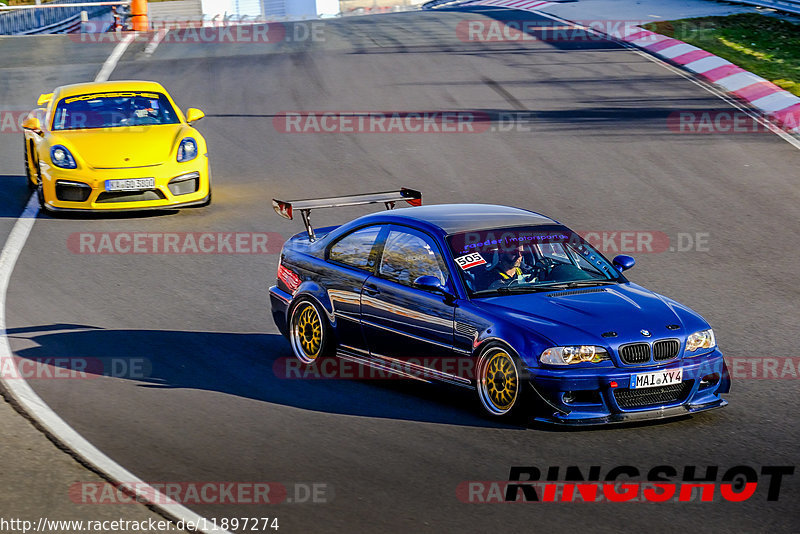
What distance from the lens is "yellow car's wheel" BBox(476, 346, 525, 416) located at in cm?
755

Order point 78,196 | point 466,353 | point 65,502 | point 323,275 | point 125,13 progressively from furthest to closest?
point 125,13 → point 78,196 → point 323,275 → point 466,353 → point 65,502

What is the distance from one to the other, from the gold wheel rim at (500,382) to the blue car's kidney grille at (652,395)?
69 cm

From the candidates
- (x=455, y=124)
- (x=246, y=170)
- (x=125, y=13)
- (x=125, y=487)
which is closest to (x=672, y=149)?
(x=455, y=124)

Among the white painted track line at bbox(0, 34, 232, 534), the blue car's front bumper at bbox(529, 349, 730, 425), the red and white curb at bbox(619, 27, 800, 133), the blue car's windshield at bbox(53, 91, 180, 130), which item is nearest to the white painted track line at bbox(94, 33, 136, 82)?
the blue car's windshield at bbox(53, 91, 180, 130)

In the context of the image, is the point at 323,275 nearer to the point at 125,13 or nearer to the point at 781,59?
the point at 781,59

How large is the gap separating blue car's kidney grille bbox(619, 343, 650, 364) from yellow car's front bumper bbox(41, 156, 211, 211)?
864 cm

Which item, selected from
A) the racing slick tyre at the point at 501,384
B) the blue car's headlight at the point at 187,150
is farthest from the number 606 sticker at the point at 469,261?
the blue car's headlight at the point at 187,150

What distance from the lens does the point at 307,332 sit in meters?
9.41

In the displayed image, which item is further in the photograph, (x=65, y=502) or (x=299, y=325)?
(x=299, y=325)

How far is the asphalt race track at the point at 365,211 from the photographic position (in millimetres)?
6781

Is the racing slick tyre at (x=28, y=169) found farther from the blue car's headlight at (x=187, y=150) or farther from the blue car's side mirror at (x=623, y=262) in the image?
the blue car's side mirror at (x=623, y=262)

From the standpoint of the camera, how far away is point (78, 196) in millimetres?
14641

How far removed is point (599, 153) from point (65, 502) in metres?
12.8

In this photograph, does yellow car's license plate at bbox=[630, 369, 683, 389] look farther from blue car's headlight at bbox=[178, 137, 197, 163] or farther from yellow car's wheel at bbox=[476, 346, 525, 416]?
blue car's headlight at bbox=[178, 137, 197, 163]
